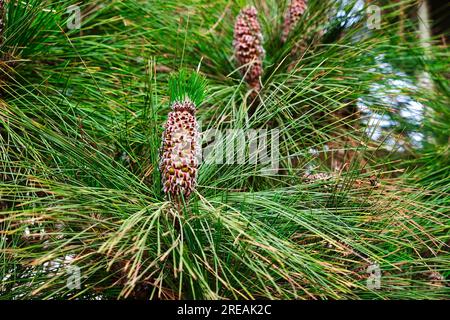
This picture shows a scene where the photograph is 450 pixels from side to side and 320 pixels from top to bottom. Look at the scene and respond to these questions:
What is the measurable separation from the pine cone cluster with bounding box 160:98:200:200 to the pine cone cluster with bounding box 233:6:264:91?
477 millimetres

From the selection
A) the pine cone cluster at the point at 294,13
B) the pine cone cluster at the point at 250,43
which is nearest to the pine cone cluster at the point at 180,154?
the pine cone cluster at the point at 250,43

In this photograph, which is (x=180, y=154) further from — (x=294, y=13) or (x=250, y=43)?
(x=294, y=13)

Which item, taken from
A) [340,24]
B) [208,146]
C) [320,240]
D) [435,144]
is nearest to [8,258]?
[208,146]

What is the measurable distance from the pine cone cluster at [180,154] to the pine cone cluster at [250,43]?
48cm

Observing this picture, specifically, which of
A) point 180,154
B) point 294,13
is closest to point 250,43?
point 294,13

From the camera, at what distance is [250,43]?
1.74 m

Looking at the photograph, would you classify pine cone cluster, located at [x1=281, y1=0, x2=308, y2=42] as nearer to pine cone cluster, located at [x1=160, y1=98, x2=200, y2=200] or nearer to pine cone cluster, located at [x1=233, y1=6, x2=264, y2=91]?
pine cone cluster, located at [x1=233, y1=6, x2=264, y2=91]

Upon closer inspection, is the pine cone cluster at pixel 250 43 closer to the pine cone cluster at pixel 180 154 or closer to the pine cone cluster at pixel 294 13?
the pine cone cluster at pixel 294 13

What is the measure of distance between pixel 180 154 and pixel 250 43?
539 millimetres

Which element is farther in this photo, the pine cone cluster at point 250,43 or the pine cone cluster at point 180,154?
the pine cone cluster at point 250,43

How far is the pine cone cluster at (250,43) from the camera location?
1.74m

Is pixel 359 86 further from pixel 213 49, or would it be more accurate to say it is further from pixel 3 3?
pixel 3 3

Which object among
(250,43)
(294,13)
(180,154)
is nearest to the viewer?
(180,154)

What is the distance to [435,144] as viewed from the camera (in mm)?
2016
